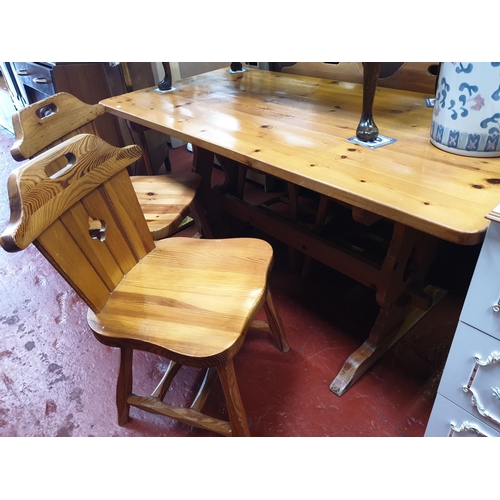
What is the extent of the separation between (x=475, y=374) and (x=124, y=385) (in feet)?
3.32

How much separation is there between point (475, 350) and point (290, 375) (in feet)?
2.48

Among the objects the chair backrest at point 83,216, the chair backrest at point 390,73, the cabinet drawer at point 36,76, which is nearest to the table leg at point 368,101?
the chair backrest at point 390,73

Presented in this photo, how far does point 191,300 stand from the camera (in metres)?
1.05

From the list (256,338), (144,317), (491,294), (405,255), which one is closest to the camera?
(491,294)

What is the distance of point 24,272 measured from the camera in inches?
84.7

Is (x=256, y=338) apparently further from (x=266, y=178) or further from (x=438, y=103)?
(x=266, y=178)

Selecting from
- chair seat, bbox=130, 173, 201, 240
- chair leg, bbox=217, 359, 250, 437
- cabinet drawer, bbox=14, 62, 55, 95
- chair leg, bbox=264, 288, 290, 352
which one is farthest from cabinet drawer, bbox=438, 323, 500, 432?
cabinet drawer, bbox=14, 62, 55, 95

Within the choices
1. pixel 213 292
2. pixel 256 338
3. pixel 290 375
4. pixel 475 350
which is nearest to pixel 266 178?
pixel 256 338

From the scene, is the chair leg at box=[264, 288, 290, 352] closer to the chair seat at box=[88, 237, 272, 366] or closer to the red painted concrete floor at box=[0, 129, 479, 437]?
the red painted concrete floor at box=[0, 129, 479, 437]

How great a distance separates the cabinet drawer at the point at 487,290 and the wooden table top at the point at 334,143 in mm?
28

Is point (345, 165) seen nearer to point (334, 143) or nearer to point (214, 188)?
point (334, 143)

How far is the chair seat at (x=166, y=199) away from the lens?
4.72 ft

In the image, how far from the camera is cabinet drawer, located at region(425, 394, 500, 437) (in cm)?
89

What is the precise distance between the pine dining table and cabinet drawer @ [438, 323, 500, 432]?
0.23 m
